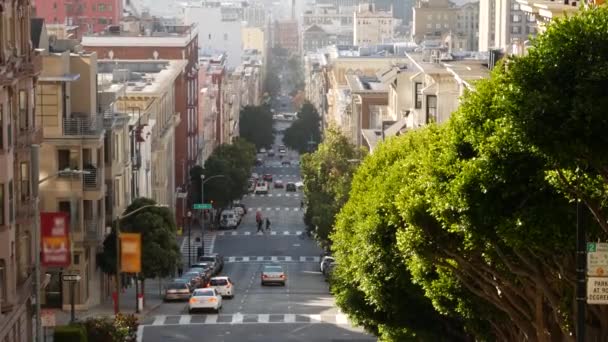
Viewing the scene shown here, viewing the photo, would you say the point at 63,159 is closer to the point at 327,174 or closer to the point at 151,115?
the point at 151,115

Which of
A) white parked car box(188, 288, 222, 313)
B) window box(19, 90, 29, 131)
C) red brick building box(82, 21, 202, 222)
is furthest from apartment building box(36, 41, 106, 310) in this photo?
red brick building box(82, 21, 202, 222)

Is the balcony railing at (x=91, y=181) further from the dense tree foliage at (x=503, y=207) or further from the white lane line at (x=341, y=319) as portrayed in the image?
the dense tree foliage at (x=503, y=207)

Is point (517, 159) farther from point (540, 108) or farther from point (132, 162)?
point (132, 162)

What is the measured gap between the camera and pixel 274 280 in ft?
321

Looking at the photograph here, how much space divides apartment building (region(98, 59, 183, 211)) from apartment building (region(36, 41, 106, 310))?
6777 millimetres

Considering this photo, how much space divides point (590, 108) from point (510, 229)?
6229 millimetres

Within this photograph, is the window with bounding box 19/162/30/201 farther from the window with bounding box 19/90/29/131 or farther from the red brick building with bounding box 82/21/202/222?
the red brick building with bounding box 82/21/202/222

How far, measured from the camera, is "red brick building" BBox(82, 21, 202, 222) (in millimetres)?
145250

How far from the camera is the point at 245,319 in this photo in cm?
7844

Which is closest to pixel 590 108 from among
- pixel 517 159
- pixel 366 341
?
pixel 517 159

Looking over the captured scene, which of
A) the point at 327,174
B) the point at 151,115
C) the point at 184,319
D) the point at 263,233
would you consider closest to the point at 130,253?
the point at 184,319

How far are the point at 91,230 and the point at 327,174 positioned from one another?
38159 millimetres

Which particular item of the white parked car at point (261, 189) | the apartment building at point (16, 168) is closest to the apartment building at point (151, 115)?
the apartment building at point (16, 168)

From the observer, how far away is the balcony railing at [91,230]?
3179 inches
